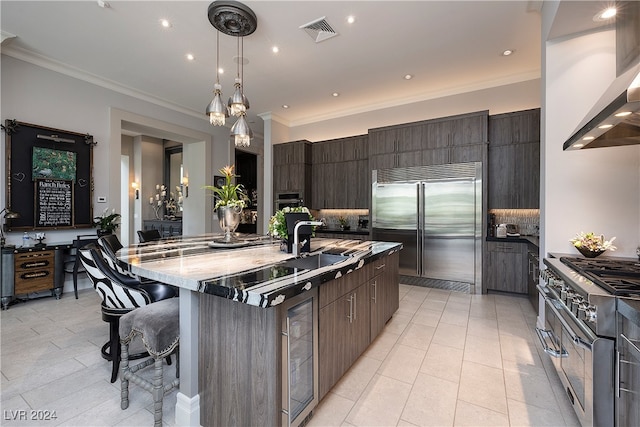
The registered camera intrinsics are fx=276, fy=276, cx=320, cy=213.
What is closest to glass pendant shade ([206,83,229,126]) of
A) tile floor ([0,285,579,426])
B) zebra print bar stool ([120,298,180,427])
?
zebra print bar stool ([120,298,180,427])

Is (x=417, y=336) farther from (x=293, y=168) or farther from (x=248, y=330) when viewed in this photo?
(x=293, y=168)

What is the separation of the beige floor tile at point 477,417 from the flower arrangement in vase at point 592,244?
4.85 ft

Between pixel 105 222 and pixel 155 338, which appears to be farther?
pixel 105 222

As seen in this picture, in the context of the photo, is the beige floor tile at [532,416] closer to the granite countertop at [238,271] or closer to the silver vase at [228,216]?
the granite countertop at [238,271]

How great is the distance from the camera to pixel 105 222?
4.28 m

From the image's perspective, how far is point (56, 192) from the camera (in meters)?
4.03

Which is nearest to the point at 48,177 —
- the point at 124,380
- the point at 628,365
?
the point at 124,380

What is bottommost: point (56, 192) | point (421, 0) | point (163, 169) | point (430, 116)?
point (56, 192)

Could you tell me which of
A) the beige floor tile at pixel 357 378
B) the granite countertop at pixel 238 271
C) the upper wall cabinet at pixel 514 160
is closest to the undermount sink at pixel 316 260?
the granite countertop at pixel 238 271

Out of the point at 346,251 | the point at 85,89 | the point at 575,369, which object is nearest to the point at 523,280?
the point at 575,369

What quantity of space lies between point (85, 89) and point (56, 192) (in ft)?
5.55

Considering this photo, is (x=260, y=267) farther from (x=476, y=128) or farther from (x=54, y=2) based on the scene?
(x=476, y=128)

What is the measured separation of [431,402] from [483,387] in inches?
18.0

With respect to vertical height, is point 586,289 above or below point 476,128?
below
